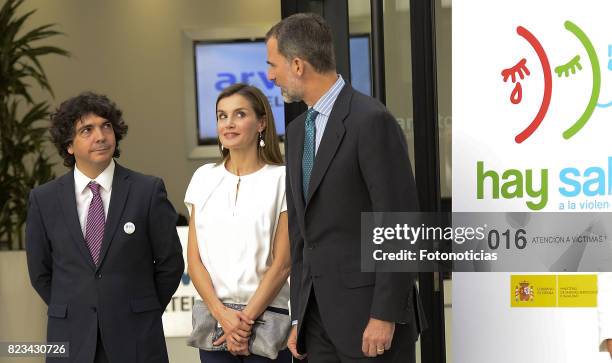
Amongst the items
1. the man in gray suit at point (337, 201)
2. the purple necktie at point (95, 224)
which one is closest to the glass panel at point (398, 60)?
the man in gray suit at point (337, 201)

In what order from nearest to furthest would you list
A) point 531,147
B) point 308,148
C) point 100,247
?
point 308,148, point 100,247, point 531,147

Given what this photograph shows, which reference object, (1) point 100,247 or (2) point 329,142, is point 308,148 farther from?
(1) point 100,247

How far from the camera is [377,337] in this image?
2.65 meters

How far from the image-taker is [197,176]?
11.2ft

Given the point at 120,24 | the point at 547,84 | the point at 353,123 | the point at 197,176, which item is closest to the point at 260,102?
the point at 197,176

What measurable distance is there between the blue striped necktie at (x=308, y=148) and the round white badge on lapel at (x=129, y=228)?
66 centimetres

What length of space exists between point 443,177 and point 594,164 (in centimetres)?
66

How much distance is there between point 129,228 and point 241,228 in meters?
0.37

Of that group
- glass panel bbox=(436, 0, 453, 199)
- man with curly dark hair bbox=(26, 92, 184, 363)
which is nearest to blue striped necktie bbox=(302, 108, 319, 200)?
man with curly dark hair bbox=(26, 92, 184, 363)

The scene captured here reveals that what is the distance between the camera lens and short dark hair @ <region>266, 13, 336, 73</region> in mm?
2830

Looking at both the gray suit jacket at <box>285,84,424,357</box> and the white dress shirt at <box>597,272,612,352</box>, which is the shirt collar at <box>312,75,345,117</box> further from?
the white dress shirt at <box>597,272,612,352</box>

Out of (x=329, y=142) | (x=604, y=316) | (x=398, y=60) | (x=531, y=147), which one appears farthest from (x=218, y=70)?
(x=604, y=316)

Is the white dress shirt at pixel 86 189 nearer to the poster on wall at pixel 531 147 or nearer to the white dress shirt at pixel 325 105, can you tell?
the white dress shirt at pixel 325 105

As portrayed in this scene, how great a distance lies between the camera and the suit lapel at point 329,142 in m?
2.76
